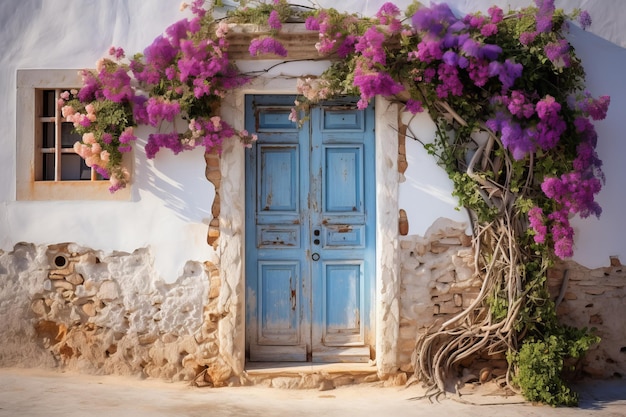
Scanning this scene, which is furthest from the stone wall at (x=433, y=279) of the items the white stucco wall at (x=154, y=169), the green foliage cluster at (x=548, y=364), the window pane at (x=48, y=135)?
the window pane at (x=48, y=135)

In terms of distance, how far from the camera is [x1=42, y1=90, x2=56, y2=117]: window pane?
5.85 m

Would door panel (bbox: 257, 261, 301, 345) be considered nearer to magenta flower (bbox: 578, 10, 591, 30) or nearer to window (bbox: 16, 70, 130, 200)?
window (bbox: 16, 70, 130, 200)

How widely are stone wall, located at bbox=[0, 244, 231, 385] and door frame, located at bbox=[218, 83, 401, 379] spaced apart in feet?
0.36

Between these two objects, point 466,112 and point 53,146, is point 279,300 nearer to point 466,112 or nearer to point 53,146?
point 466,112

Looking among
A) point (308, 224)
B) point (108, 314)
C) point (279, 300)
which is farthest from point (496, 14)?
point (108, 314)

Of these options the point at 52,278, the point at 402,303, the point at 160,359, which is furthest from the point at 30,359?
the point at 402,303

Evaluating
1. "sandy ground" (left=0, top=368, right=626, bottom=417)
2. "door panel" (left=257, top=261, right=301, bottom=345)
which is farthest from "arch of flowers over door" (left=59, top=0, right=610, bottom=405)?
"door panel" (left=257, top=261, right=301, bottom=345)

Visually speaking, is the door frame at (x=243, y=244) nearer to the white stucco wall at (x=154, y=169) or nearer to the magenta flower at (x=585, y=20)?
the white stucco wall at (x=154, y=169)

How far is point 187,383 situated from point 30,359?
1311 millimetres

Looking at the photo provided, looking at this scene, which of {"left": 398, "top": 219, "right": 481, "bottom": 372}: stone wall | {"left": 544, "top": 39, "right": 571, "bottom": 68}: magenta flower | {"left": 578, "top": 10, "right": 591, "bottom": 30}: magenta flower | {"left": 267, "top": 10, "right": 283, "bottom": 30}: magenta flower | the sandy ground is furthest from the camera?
{"left": 398, "top": 219, "right": 481, "bottom": 372}: stone wall

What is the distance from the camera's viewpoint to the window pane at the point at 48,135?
5867 millimetres

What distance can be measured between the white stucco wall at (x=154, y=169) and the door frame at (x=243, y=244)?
139 millimetres

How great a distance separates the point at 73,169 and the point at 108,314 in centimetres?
128

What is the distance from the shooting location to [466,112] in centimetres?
551
